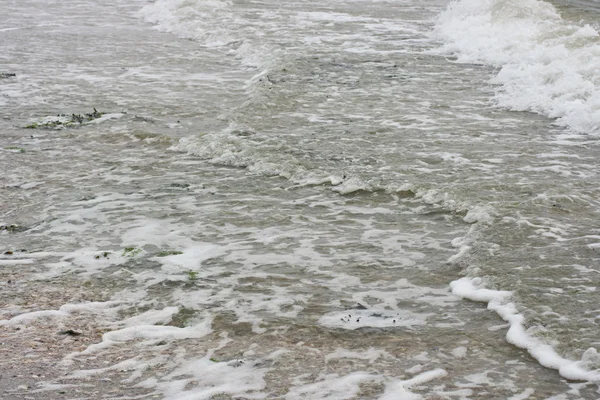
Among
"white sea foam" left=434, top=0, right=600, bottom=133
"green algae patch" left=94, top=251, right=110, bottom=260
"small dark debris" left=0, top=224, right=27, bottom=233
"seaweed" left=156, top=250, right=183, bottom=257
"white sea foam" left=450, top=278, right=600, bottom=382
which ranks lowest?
"small dark debris" left=0, top=224, right=27, bottom=233

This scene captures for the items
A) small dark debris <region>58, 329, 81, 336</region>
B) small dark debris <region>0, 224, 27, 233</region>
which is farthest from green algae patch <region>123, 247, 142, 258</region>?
small dark debris <region>58, 329, 81, 336</region>

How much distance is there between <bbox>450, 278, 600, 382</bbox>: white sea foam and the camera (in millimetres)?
4572

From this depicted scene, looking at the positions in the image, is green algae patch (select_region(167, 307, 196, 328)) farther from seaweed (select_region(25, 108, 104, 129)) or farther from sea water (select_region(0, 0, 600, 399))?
seaweed (select_region(25, 108, 104, 129))

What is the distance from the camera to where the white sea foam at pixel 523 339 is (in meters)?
4.57

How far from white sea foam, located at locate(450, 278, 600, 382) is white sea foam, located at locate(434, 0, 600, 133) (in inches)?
210

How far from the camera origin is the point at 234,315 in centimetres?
541

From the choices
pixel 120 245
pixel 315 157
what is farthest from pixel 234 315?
pixel 315 157

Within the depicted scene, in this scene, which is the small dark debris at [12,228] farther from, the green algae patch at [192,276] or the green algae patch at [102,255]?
the green algae patch at [192,276]

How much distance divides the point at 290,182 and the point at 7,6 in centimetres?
1871

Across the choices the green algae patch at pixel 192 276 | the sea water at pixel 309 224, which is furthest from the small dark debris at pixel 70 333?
the green algae patch at pixel 192 276

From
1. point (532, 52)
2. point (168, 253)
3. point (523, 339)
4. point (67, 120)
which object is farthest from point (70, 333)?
point (532, 52)

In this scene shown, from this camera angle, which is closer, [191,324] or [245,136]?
[191,324]

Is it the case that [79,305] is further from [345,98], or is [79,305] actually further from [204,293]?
[345,98]

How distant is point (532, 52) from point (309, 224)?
9045 mm
